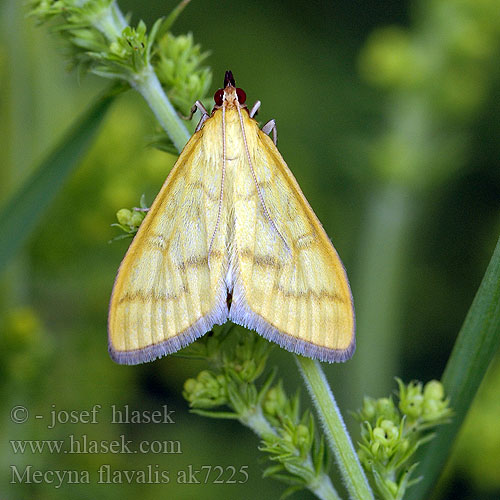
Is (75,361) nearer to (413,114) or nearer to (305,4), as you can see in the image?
(413,114)

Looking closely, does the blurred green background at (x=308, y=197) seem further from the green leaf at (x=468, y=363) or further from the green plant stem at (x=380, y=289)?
the green leaf at (x=468, y=363)

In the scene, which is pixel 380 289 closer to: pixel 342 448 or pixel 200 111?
pixel 200 111

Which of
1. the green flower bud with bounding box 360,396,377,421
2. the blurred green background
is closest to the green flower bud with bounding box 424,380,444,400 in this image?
the green flower bud with bounding box 360,396,377,421

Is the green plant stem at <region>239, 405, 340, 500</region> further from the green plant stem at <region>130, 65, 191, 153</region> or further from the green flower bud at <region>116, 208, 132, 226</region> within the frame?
the green plant stem at <region>130, 65, 191, 153</region>

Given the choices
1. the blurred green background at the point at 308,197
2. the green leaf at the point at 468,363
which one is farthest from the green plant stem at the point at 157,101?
the blurred green background at the point at 308,197

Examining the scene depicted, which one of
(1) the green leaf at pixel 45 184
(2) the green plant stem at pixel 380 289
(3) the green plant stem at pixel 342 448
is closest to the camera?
(3) the green plant stem at pixel 342 448

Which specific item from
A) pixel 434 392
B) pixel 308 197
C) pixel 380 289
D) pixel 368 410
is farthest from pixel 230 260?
pixel 308 197
